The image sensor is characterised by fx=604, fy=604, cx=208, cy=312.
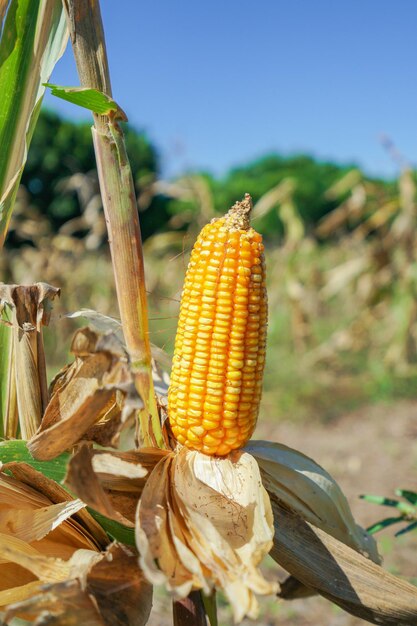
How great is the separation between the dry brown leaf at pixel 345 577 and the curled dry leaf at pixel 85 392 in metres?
0.37

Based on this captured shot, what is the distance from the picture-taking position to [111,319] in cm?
119

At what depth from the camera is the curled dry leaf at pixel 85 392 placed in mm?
808

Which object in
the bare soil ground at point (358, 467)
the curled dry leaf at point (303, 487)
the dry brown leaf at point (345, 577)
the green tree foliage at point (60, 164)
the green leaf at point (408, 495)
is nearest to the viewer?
the dry brown leaf at point (345, 577)

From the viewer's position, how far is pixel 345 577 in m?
0.99

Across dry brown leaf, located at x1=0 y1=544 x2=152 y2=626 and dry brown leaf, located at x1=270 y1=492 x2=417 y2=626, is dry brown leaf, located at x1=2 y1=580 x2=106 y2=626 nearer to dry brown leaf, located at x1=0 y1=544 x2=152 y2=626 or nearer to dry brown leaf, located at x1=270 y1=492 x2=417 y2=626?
dry brown leaf, located at x1=0 y1=544 x2=152 y2=626

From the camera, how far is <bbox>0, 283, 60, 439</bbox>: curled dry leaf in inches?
40.3

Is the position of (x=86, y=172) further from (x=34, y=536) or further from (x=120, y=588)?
(x=120, y=588)

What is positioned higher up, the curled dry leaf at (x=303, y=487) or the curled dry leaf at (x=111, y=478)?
the curled dry leaf at (x=111, y=478)

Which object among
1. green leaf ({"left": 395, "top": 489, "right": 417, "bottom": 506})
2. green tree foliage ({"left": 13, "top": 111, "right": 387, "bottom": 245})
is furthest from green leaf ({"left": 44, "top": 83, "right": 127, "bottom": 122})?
green tree foliage ({"left": 13, "top": 111, "right": 387, "bottom": 245})

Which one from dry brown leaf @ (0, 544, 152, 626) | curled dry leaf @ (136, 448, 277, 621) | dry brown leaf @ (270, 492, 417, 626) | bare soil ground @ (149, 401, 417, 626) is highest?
curled dry leaf @ (136, 448, 277, 621)

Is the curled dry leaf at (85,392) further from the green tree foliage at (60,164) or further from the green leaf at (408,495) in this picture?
the green tree foliage at (60,164)

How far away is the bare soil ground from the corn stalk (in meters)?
1.91

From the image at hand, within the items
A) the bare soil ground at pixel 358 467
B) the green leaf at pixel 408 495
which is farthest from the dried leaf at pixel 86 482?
the bare soil ground at pixel 358 467

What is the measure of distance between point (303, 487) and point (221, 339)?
324mm
